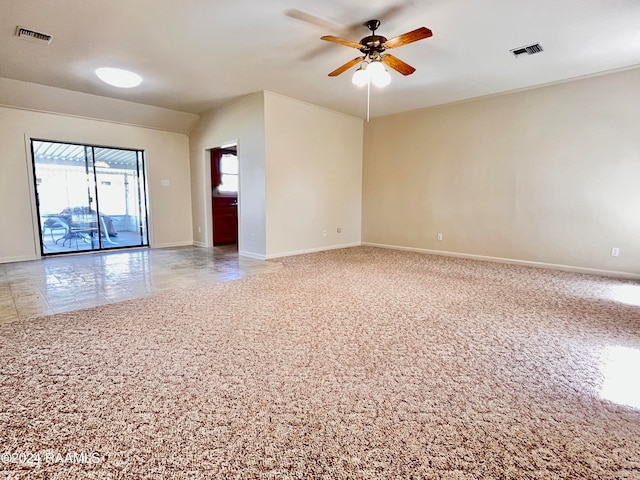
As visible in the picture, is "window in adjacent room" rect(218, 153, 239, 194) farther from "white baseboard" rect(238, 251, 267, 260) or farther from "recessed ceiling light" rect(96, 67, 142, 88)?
"recessed ceiling light" rect(96, 67, 142, 88)

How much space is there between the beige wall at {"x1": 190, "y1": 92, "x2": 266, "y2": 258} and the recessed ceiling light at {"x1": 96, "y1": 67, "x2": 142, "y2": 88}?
161 cm

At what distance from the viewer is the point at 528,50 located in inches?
147

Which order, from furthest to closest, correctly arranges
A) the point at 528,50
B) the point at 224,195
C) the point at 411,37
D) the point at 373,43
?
the point at 224,195
the point at 528,50
the point at 373,43
the point at 411,37

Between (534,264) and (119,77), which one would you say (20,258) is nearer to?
(119,77)

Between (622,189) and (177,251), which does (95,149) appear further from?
(622,189)

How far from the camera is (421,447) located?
1.38 m

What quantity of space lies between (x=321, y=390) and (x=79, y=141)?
6.65 meters

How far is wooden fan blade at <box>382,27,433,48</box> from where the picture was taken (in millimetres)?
2727

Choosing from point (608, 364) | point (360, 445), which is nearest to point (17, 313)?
point (360, 445)

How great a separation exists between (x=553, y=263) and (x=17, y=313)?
6.76m

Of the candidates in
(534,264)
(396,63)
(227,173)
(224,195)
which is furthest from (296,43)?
(534,264)

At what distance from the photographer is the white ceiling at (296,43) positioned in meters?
2.94

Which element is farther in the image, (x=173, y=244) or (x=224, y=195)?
(x=224, y=195)

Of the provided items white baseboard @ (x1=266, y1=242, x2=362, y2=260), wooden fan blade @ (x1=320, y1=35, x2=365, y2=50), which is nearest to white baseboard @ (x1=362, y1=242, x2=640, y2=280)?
white baseboard @ (x1=266, y1=242, x2=362, y2=260)
